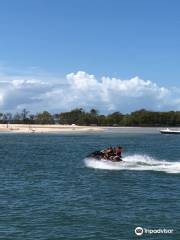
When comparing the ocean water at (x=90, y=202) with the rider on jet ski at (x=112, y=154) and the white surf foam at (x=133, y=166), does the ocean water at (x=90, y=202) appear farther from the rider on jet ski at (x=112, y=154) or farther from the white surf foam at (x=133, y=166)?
the rider on jet ski at (x=112, y=154)

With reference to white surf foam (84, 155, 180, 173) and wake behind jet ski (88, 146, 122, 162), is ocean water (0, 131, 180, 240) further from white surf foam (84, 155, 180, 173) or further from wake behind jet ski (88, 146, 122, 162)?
wake behind jet ski (88, 146, 122, 162)

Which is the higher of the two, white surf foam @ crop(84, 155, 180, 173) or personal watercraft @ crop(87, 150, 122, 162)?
personal watercraft @ crop(87, 150, 122, 162)

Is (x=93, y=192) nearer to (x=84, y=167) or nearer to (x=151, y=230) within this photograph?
(x=151, y=230)

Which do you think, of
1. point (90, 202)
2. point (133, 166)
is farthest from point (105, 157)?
point (90, 202)

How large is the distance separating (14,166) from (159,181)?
18807 mm

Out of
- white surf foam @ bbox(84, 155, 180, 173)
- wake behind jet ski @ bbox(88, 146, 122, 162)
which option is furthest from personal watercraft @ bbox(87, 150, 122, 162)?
white surf foam @ bbox(84, 155, 180, 173)

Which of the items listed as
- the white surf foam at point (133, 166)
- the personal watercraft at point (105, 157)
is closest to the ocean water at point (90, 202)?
the white surf foam at point (133, 166)

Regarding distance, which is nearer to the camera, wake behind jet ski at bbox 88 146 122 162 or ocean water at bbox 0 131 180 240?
ocean water at bbox 0 131 180 240

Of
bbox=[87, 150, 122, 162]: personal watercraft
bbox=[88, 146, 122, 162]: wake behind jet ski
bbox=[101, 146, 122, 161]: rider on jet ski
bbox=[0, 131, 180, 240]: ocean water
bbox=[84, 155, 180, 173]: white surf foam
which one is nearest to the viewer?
bbox=[0, 131, 180, 240]: ocean water

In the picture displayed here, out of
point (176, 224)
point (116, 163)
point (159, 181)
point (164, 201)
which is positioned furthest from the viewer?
point (116, 163)

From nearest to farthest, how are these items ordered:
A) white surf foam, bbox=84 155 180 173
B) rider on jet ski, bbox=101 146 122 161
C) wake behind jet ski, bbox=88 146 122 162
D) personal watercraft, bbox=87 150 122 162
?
white surf foam, bbox=84 155 180 173 → wake behind jet ski, bbox=88 146 122 162 → rider on jet ski, bbox=101 146 122 161 → personal watercraft, bbox=87 150 122 162

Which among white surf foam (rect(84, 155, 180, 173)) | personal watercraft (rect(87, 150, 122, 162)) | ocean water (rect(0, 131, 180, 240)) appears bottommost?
ocean water (rect(0, 131, 180, 240))

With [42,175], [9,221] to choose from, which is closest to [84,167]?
[42,175]

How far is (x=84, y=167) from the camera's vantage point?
5531cm
